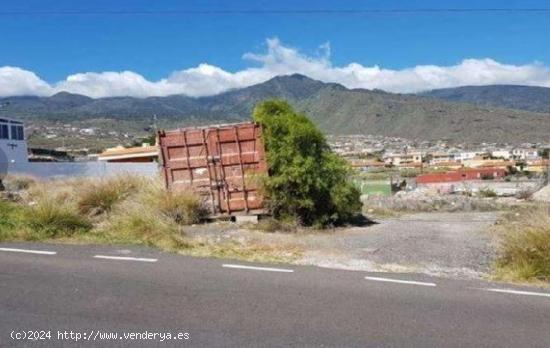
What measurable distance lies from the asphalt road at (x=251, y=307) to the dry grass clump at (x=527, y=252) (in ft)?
2.37

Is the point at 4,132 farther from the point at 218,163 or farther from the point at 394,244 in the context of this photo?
the point at 394,244

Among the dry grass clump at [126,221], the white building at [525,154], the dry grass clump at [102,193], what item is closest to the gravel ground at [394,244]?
the dry grass clump at [126,221]

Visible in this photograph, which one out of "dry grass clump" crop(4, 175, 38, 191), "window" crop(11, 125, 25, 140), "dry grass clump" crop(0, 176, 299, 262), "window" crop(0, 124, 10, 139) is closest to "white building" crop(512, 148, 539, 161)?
"window" crop(11, 125, 25, 140)

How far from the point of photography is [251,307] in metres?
6.14

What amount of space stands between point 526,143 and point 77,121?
10903cm

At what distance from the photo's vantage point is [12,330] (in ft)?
17.1

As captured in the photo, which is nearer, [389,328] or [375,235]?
[389,328]

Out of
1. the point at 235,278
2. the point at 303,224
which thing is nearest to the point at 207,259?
the point at 235,278

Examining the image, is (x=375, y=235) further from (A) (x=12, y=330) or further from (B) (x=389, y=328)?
(A) (x=12, y=330)

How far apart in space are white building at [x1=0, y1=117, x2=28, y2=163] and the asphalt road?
139ft

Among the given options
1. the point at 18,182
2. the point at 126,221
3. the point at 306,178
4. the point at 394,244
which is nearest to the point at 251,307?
the point at 394,244

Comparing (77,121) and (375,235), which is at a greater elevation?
(77,121)

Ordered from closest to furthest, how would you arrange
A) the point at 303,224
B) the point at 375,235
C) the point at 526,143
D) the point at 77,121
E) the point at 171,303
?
the point at 171,303, the point at 375,235, the point at 303,224, the point at 526,143, the point at 77,121

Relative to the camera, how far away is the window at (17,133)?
49.2 metres
